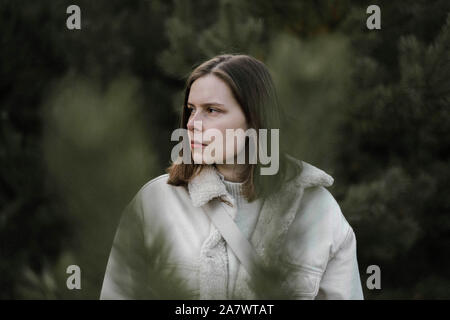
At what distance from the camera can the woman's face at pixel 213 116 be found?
95 cm

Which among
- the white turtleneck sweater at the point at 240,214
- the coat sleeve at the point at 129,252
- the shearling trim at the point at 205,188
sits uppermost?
the coat sleeve at the point at 129,252

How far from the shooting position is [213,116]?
0.98 meters

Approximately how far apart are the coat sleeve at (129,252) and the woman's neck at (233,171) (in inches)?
34.3

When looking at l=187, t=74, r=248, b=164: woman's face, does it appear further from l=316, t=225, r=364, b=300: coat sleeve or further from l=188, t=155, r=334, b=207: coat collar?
l=316, t=225, r=364, b=300: coat sleeve

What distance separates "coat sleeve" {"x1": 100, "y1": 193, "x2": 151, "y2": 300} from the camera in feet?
0.73

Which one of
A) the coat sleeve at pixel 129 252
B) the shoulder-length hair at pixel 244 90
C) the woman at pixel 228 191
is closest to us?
the coat sleeve at pixel 129 252

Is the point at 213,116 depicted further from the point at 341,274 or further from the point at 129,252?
the point at 129,252

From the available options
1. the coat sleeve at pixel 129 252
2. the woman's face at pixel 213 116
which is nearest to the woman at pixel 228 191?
the woman's face at pixel 213 116

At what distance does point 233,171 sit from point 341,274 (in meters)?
0.30

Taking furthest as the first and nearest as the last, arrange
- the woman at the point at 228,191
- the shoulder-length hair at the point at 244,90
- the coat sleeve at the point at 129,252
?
1. the shoulder-length hair at the point at 244,90
2. the woman at the point at 228,191
3. the coat sleeve at the point at 129,252

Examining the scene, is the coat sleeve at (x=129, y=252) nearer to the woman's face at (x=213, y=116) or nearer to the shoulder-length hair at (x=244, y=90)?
the woman's face at (x=213, y=116)

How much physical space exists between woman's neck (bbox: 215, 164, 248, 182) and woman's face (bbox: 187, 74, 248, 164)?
0.06 meters

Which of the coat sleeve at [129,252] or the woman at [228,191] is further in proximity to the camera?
the woman at [228,191]

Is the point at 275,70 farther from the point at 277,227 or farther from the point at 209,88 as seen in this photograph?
the point at 209,88
